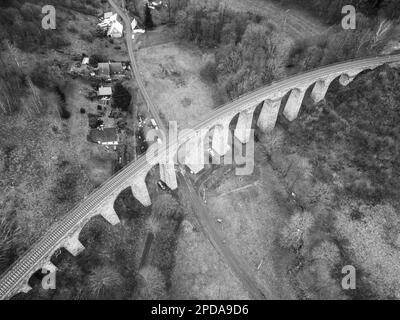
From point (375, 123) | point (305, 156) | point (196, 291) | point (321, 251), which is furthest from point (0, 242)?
point (375, 123)

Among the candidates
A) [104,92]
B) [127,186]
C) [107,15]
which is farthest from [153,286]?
[107,15]

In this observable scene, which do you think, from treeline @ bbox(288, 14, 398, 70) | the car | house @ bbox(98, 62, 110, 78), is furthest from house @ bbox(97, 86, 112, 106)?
treeline @ bbox(288, 14, 398, 70)

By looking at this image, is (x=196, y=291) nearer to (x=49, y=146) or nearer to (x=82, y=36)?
(x=49, y=146)

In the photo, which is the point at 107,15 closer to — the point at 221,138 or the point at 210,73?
the point at 210,73

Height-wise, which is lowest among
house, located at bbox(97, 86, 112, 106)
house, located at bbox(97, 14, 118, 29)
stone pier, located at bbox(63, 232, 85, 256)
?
stone pier, located at bbox(63, 232, 85, 256)

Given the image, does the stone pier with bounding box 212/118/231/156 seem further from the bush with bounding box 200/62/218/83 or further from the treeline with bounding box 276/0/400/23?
the treeline with bounding box 276/0/400/23

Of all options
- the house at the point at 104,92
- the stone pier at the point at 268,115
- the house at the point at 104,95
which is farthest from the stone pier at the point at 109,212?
the stone pier at the point at 268,115

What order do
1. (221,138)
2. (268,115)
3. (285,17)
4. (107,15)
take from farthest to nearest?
(107,15) → (285,17) → (268,115) → (221,138)
